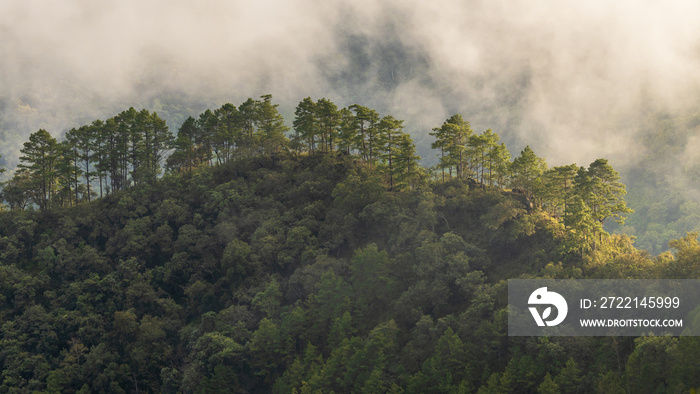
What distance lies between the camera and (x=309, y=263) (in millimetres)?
78500

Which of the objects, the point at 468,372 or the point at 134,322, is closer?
the point at 468,372

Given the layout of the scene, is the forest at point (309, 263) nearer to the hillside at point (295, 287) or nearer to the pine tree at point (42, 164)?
the hillside at point (295, 287)

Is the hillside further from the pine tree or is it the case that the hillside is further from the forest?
the pine tree

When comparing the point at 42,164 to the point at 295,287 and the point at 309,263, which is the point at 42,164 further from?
the point at 295,287

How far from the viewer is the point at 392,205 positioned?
266 ft

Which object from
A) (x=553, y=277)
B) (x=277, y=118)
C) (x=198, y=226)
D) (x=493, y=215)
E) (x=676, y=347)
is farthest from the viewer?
(x=277, y=118)

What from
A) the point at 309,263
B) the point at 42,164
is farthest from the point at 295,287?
the point at 42,164

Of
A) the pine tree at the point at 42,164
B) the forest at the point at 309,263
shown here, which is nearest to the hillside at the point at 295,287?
the forest at the point at 309,263

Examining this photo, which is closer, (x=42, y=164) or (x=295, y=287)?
(x=295, y=287)

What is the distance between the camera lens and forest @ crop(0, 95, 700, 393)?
200ft

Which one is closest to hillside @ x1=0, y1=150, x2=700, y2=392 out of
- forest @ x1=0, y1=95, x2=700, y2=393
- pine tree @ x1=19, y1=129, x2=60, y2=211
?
forest @ x1=0, y1=95, x2=700, y2=393

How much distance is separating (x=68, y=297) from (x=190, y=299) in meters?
15.3

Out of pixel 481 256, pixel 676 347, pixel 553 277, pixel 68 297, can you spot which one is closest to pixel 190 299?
pixel 68 297

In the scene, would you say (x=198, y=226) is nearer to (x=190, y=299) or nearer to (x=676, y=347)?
(x=190, y=299)
